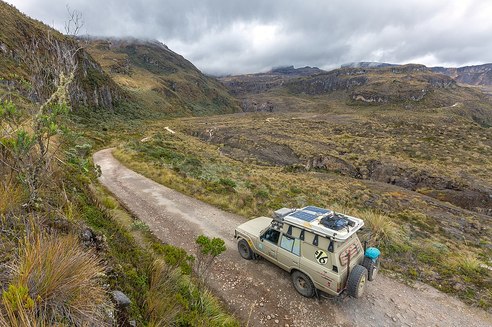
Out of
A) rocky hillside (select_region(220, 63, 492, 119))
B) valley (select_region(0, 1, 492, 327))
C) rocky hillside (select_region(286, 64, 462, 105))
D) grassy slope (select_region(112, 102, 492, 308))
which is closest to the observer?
valley (select_region(0, 1, 492, 327))

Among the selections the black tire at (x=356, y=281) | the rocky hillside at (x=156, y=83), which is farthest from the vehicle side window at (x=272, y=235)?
the rocky hillside at (x=156, y=83)

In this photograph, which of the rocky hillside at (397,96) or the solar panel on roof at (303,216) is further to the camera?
the rocky hillside at (397,96)

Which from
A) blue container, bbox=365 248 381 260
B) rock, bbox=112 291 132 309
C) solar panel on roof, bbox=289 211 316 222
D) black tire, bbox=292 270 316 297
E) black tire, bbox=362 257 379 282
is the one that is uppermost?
rock, bbox=112 291 132 309

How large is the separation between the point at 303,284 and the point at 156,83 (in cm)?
13985

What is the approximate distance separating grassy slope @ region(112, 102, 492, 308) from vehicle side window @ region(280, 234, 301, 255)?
4480 millimetres

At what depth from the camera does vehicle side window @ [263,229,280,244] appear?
779 centimetres

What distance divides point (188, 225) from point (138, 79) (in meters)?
135

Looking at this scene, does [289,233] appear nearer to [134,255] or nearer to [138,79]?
[134,255]

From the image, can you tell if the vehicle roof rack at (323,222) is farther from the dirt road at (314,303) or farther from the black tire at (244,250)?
the dirt road at (314,303)

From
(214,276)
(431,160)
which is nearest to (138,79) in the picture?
(431,160)

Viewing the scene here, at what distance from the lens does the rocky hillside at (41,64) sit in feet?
16.0

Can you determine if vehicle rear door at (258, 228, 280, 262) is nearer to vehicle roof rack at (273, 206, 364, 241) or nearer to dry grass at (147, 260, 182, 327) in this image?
vehicle roof rack at (273, 206, 364, 241)

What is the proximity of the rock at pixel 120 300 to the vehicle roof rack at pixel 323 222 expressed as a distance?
471cm

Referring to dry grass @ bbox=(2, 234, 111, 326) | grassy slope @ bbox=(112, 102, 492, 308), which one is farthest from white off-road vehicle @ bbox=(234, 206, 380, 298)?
dry grass @ bbox=(2, 234, 111, 326)
